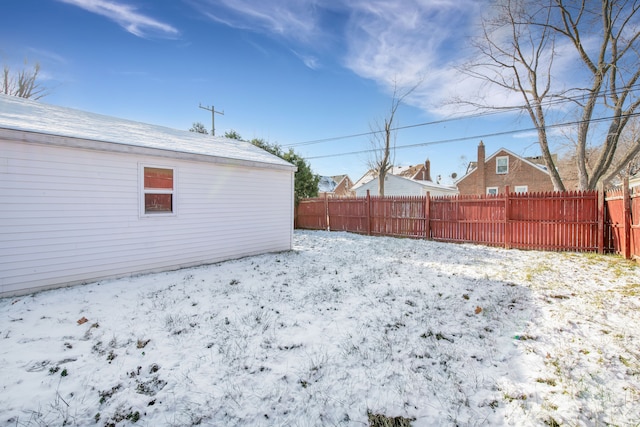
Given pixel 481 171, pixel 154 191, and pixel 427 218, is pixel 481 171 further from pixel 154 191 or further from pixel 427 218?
pixel 154 191

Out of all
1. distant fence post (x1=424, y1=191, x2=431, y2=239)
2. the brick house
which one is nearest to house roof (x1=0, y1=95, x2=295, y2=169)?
distant fence post (x1=424, y1=191, x2=431, y2=239)

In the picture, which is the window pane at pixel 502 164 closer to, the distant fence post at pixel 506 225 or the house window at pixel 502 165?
the house window at pixel 502 165

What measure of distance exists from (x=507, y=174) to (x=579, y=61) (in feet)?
40.5

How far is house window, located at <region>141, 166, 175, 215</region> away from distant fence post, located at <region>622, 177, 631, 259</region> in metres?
11.1

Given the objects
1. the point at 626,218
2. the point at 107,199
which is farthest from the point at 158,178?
the point at 626,218

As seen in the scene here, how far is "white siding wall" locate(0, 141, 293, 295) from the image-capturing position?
483cm

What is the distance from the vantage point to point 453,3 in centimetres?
896

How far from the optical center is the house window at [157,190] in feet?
20.6

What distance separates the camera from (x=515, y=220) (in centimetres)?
949

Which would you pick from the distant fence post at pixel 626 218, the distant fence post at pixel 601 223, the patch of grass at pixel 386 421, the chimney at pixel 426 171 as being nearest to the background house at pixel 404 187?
the chimney at pixel 426 171

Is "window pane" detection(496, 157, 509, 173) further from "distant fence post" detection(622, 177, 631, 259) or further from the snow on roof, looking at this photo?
the snow on roof

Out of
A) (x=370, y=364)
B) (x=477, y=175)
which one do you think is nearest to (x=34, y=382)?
(x=370, y=364)

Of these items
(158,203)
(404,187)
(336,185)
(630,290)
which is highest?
(336,185)

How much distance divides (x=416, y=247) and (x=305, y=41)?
8576mm
